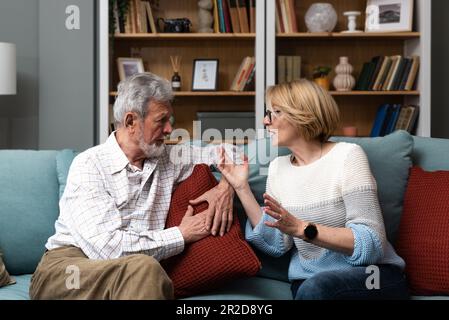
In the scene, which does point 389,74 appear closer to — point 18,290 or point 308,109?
point 308,109

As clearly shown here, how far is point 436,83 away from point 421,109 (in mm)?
372

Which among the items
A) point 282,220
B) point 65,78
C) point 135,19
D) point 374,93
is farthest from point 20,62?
point 282,220

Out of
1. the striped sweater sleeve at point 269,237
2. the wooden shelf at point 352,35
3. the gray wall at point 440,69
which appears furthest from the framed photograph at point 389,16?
the striped sweater sleeve at point 269,237

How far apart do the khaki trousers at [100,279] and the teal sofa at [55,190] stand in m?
0.26

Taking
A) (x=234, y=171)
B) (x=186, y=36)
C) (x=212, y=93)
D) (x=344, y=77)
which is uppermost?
(x=186, y=36)

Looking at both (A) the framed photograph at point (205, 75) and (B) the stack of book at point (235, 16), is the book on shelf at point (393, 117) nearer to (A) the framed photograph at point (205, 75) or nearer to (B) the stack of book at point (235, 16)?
(B) the stack of book at point (235, 16)

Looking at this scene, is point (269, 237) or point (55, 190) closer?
point (269, 237)

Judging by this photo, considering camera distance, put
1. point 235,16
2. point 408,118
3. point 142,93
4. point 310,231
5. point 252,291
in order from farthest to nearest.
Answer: point 235,16, point 408,118, point 142,93, point 252,291, point 310,231

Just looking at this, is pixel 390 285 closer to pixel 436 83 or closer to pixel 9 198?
pixel 9 198

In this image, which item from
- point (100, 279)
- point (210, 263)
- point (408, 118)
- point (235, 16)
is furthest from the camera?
point (235, 16)

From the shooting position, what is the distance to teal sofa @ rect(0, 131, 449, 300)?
238cm

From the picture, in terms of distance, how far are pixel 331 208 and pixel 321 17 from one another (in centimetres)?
264

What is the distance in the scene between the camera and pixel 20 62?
4625mm

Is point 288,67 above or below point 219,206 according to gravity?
above
